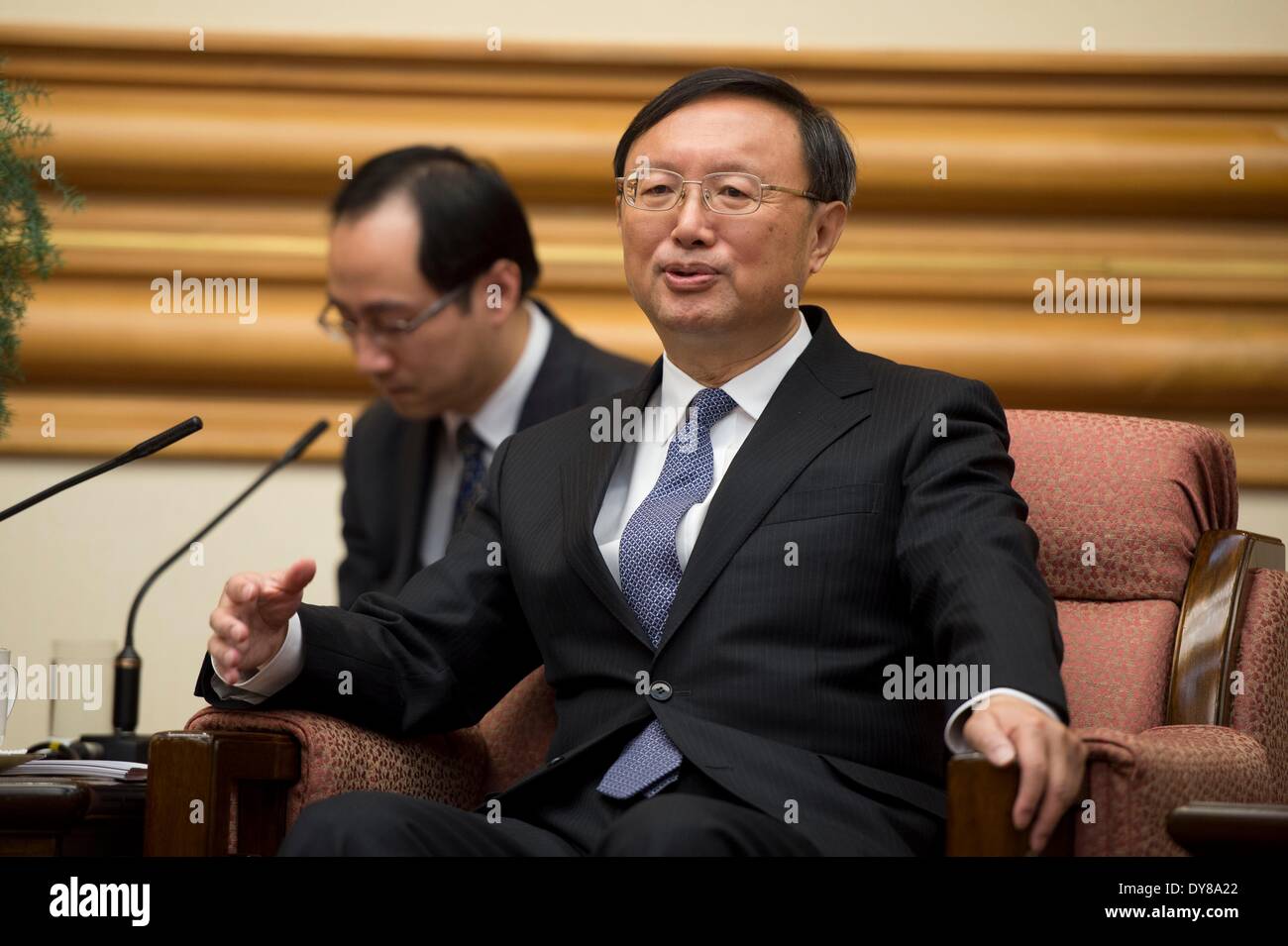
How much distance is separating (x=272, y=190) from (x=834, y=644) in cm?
198

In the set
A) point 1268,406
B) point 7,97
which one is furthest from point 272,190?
point 1268,406

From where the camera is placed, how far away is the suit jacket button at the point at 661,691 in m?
1.84

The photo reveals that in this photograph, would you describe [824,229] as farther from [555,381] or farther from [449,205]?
[449,205]

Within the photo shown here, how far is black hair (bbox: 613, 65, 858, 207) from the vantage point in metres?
2.07

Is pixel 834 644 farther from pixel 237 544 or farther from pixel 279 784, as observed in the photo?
pixel 237 544

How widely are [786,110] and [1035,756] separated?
102 centimetres

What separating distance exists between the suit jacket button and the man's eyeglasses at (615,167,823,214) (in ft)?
2.11

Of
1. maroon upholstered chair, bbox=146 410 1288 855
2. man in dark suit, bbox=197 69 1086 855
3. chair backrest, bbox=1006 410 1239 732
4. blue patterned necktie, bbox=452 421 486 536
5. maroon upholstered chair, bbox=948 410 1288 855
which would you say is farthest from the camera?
blue patterned necktie, bbox=452 421 486 536

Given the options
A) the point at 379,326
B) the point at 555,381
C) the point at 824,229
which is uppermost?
the point at 824,229

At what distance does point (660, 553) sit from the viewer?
75.5 inches

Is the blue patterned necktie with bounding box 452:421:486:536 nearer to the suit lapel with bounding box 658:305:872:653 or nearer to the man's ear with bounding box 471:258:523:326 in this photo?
the man's ear with bounding box 471:258:523:326

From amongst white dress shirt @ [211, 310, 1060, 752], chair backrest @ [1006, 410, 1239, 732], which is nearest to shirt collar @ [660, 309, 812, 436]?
white dress shirt @ [211, 310, 1060, 752]
